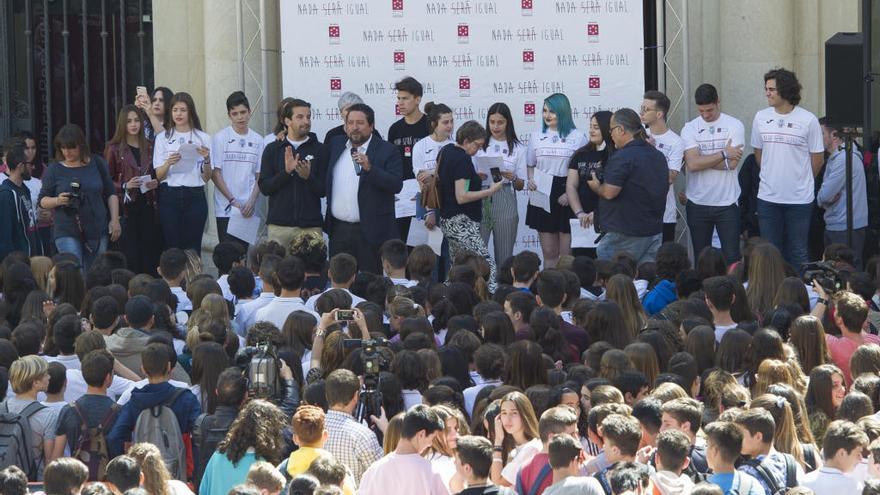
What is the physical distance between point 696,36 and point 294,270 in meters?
6.73

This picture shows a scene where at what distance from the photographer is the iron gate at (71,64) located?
18.1m

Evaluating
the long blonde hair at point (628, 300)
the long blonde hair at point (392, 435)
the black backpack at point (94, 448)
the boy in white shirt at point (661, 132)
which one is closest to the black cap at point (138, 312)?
the black backpack at point (94, 448)

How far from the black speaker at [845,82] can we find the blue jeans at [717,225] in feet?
3.92

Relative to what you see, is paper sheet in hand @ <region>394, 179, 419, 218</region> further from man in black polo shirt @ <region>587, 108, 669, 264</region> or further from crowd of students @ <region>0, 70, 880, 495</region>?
man in black polo shirt @ <region>587, 108, 669, 264</region>

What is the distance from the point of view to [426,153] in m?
15.6

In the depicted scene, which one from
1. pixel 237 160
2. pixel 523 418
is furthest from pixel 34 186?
pixel 523 418

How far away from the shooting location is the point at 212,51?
17328 mm

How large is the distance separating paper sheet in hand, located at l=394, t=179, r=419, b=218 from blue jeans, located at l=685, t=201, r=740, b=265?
2404 mm

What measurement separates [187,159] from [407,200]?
195 centimetres

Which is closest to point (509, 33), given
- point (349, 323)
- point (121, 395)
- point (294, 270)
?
point (294, 270)

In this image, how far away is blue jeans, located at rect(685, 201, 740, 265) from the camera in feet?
51.0

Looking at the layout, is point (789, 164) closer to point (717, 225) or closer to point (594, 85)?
point (717, 225)

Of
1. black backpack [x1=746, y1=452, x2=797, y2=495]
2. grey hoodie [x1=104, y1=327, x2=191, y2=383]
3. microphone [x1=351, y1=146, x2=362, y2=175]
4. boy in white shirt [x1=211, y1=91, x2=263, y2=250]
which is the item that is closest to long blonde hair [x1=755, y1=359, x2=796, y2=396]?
black backpack [x1=746, y1=452, x2=797, y2=495]

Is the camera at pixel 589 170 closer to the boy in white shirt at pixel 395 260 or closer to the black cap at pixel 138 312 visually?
the boy in white shirt at pixel 395 260
